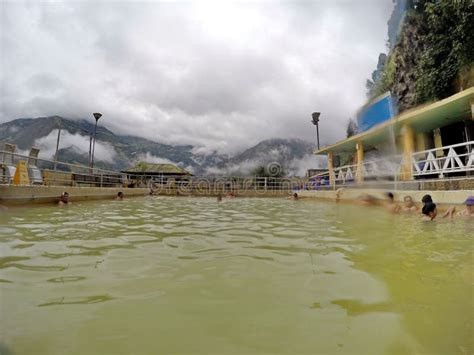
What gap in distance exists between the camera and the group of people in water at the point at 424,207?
19.9 feet

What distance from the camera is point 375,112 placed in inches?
742

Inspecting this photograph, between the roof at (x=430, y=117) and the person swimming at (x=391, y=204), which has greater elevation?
the roof at (x=430, y=117)

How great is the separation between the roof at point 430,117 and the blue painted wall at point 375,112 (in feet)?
12.4

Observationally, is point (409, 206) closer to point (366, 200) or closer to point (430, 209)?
point (430, 209)

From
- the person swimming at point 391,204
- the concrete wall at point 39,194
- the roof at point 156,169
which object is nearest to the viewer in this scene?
the concrete wall at point 39,194

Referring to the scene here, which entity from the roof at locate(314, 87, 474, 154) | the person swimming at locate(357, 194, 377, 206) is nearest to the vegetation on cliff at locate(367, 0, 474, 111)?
the roof at locate(314, 87, 474, 154)

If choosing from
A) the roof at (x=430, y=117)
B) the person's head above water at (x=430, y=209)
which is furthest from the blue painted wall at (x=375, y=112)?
the person's head above water at (x=430, y=209)

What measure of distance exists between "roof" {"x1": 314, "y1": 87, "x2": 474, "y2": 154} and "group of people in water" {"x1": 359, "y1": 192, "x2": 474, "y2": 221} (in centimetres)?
353

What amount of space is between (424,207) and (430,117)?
6880 millimetres

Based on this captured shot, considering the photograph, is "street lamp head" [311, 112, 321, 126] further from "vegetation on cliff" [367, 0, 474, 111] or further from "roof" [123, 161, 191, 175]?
"roof" [123, 161, 191, 175]

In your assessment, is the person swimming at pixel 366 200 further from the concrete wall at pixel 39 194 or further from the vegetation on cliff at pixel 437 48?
the concrete wall at pixel 39 194

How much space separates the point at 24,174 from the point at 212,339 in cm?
996

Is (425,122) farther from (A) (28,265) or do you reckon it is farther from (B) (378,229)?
(A) (28,265)

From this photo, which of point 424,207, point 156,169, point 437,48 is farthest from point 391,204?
point 156,169
